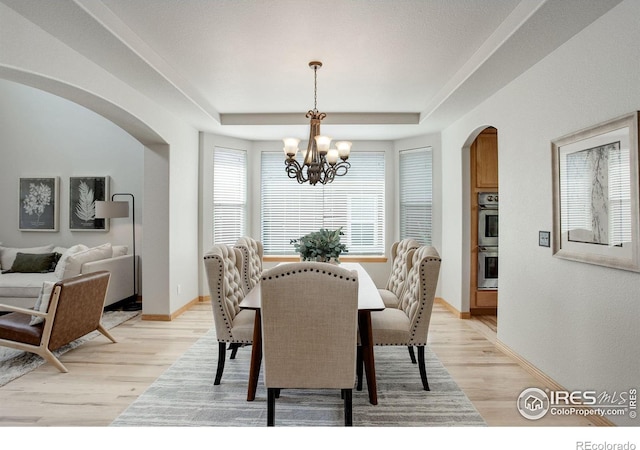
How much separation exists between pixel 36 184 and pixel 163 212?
2.85m

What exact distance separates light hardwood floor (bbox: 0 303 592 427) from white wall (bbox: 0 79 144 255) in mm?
2326

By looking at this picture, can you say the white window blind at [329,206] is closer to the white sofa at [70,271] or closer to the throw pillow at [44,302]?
the white sofa at [70,271]

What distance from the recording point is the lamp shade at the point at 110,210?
489 cm

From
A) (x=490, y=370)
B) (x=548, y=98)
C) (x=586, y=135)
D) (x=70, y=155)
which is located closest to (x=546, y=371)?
(x=490, y=370)

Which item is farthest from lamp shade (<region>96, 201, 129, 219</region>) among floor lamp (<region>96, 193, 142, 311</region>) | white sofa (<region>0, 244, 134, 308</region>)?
white sofa (<region>0, 244, 134, 308</region>)

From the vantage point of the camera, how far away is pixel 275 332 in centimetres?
201

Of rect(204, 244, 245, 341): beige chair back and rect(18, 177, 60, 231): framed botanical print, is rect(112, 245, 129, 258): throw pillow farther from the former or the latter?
rect(204, 244, 245, 341): beige chair back

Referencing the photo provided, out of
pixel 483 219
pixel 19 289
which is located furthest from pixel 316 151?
pixel 19 289

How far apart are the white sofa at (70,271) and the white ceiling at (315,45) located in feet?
6.78

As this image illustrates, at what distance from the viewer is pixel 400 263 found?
11.7ft

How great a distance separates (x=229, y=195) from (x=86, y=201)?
2.16 meters

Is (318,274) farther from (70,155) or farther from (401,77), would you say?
A: (70,155)

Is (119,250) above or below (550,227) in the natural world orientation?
below

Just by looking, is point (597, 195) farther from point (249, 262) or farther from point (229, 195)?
point (229, 195)
